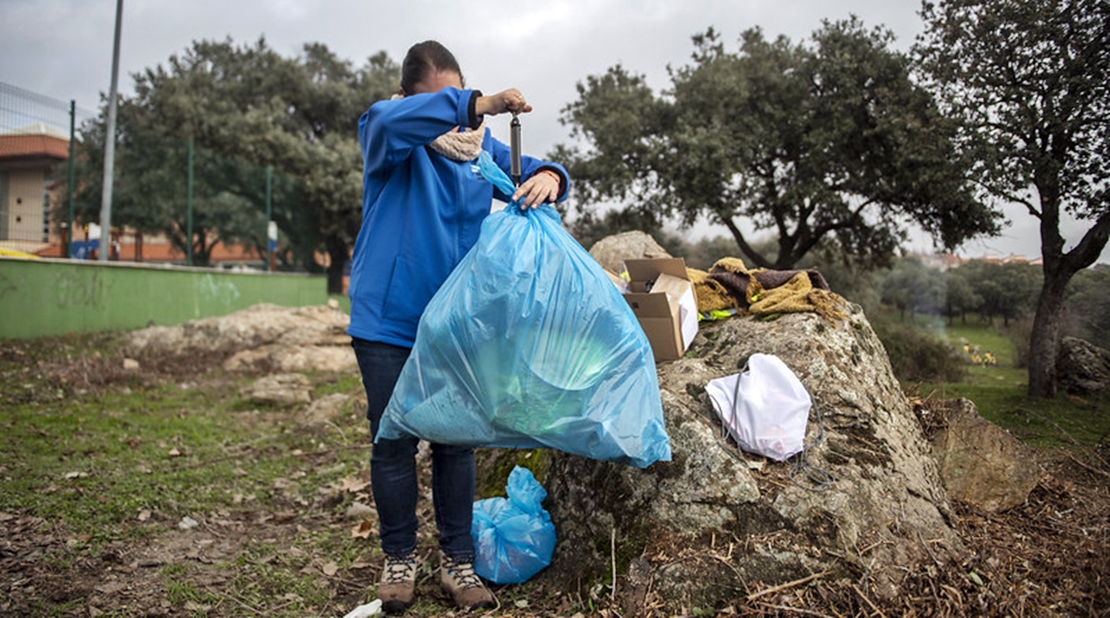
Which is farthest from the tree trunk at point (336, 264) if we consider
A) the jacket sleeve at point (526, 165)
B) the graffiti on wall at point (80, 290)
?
the jacket sleeve at point (526, 165)

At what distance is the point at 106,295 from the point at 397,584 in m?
8.71

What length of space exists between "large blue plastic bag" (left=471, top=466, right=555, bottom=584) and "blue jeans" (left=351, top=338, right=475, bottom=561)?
0.06 m

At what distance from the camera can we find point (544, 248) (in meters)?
1.91

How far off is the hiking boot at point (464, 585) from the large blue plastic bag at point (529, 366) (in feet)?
1.77

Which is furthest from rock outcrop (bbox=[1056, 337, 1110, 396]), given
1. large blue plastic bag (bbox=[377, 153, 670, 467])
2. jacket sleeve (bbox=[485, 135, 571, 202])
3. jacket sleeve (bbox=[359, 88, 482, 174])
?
jacket sleeve (bbox=[359, 88, 482, 174])

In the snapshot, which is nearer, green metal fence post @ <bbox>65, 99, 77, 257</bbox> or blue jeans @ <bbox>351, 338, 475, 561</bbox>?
blue jeans @ <bbox>351, 338, 475, 561</bbox>

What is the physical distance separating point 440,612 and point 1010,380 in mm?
2385

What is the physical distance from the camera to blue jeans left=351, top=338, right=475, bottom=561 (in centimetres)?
205

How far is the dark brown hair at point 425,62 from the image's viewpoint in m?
2.11

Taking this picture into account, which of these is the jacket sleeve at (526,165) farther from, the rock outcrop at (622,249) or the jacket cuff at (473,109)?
the rock outcrop at (622,249)

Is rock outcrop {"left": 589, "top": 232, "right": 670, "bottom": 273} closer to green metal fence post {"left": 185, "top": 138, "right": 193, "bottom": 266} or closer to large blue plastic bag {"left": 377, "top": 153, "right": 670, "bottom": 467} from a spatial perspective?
large blue plastic bag {"left": 377, "top": 153, "right": 670, "bottom": 467}

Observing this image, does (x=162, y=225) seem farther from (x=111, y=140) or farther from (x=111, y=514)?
(x=111, y=514)

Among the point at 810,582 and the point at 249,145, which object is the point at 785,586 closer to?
the point at 810,582

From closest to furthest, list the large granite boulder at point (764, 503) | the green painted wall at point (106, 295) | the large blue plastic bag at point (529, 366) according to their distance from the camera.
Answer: the large blue plastic bag at point (529, 366), the large granite boulder at point (764, 503), the green painted wall at point (106, 295)
